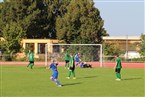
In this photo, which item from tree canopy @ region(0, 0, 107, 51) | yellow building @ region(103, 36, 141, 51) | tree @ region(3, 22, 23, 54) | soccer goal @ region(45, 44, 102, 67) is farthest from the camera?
yellow building @ region(103, 36, 141, 51)

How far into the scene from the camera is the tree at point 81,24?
221 feet

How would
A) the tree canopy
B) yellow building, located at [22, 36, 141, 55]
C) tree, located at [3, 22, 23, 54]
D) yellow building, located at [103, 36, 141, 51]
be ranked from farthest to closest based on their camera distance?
yellow building, located at [103, 36, 141, 51], yellow building, located at [22, 36, 141, 55], the tree canopy, tree, located at [3, 22, 23, 54]

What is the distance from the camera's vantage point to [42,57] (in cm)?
6025

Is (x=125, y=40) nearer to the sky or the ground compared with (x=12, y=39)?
nearer to the sky

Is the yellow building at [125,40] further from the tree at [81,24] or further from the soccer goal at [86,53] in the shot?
the soccer goal at [86,53]

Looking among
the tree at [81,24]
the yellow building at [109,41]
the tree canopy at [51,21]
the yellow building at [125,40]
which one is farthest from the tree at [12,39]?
the yellow building at [125,40]

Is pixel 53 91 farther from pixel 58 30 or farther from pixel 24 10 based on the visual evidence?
pixel 24 10

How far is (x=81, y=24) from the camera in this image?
68375 millimetres

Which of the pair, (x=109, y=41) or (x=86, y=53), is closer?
(x=86, y=53)

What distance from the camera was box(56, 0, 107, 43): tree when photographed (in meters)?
67.2

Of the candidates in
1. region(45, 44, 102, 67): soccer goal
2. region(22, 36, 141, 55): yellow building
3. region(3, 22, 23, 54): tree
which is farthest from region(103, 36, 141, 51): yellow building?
region(45, 44, 102, 67): soccer goal

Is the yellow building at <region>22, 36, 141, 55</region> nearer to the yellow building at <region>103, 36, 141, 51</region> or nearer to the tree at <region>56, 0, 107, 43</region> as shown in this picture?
the yellow building at <region>103, 36, 141, 51</region>

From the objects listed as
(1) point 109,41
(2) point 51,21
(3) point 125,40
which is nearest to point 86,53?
(1) point 109,41

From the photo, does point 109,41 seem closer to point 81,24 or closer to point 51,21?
point 51,21
